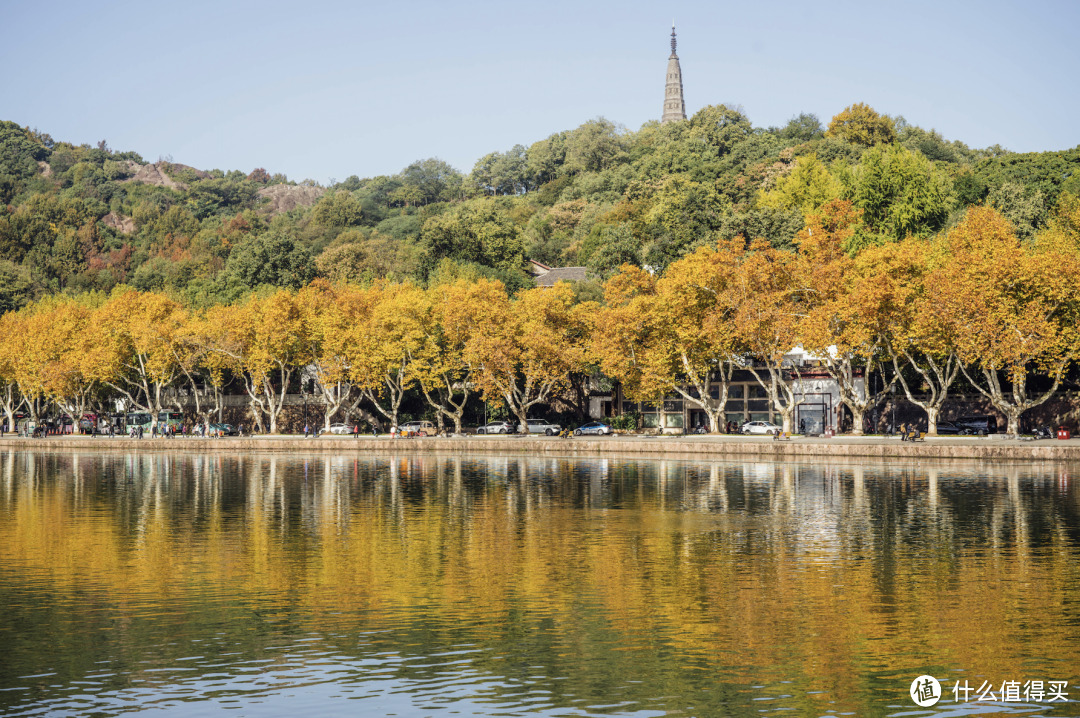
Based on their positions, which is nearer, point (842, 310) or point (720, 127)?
point (842, 310)

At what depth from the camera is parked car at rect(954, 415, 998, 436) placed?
8000cm

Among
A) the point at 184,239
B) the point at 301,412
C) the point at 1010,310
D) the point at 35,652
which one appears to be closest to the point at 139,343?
the point at 301,412

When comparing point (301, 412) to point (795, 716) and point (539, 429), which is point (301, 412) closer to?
point (539, 429)

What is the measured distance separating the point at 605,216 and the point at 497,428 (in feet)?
143

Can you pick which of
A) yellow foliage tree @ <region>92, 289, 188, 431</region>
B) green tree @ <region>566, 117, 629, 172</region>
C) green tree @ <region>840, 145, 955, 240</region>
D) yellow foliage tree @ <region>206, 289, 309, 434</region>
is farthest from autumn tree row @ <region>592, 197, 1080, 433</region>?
green tree @ <region>566, 117, 629, 172</region>

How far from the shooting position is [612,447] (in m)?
71.4

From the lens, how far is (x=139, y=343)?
9094cm

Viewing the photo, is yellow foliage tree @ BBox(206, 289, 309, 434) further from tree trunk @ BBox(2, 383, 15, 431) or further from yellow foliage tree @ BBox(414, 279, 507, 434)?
tree trunk @ BBox(2, 383, 15, 431)

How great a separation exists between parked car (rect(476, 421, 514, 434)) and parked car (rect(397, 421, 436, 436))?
15.0 ft

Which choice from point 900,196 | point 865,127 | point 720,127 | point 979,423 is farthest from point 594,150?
point 979,423

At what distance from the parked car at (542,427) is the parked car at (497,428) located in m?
1.85

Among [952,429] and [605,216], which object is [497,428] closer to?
[952,429]

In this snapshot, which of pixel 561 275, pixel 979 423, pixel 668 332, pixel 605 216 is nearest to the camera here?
pixel 668 332

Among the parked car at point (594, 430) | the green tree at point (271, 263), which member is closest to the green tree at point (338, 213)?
the green tree at point (271, 263)
